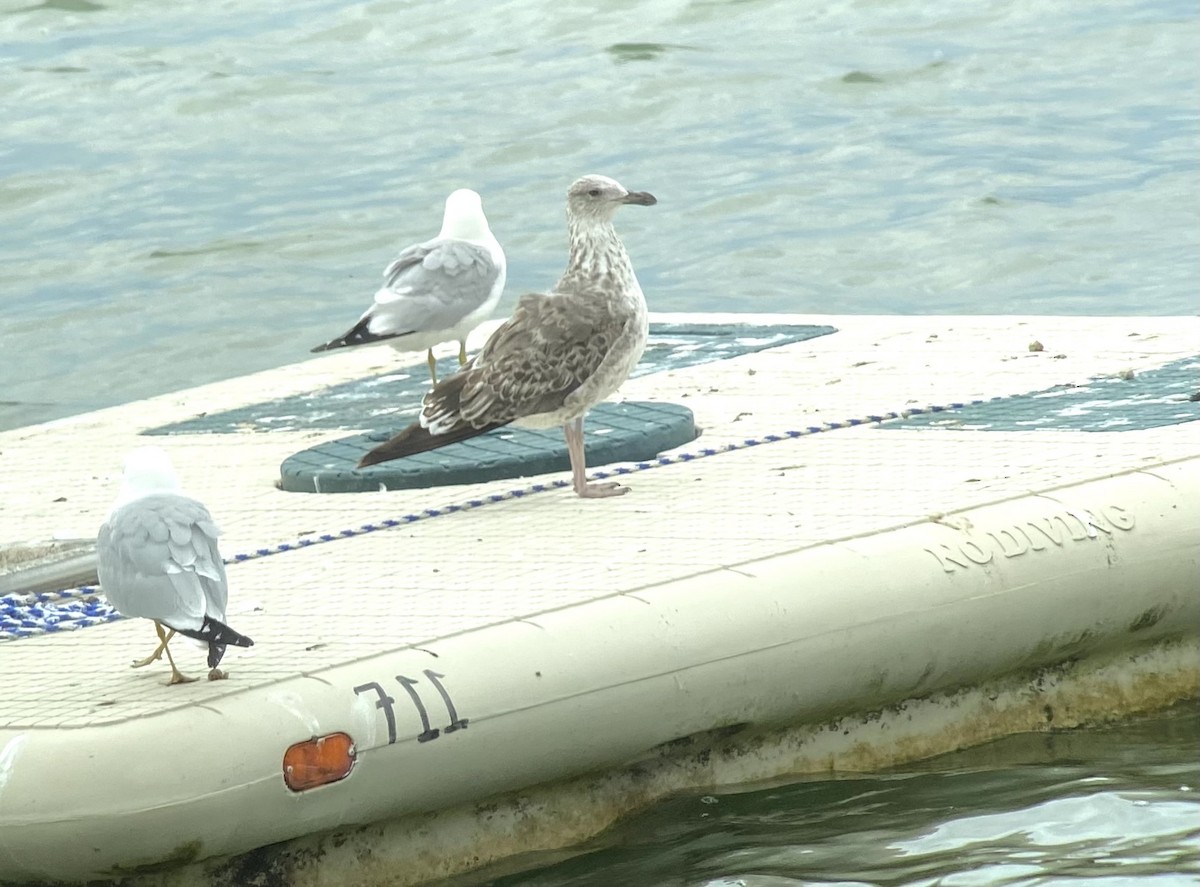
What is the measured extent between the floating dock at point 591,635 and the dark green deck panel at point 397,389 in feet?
3.32

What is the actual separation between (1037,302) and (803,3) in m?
9.00

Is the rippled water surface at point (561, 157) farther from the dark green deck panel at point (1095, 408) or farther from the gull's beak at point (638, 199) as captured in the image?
the gull's beak at point (638, 199)

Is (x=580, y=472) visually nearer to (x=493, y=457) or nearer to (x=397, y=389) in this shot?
(x=493, y=457)

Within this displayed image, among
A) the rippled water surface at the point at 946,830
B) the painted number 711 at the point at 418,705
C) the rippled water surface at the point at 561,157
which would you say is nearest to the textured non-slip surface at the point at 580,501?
the painted number 711 at the point at 418,705

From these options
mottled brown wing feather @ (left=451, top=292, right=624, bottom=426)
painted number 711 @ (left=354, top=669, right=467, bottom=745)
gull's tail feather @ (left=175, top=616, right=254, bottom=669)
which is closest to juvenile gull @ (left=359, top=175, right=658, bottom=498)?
mottled brown wing feather @ (left=451, top=292, right=624, bottom=426)

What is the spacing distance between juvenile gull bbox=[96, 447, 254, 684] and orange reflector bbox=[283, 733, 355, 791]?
24cm

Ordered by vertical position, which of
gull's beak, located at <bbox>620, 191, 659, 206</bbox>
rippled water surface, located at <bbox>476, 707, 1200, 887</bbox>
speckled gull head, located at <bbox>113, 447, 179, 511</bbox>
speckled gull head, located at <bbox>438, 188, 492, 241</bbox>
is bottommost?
rippled water surface, located at <bbox>476, 707, 1200, 887</bbox>

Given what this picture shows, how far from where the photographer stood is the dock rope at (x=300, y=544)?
18.2 feet

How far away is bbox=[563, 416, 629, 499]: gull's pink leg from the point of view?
6.37 m

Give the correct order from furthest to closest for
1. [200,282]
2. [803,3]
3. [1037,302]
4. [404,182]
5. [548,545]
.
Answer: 1. [803,3]
2. [404,182]
3. [200,282]
4. [1037,302]
5. [548,545]

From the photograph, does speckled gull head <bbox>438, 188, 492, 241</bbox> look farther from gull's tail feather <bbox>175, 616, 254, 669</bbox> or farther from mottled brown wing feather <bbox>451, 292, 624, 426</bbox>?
gull's tail feather <bbox>175, 616, 254, 669</bbox>

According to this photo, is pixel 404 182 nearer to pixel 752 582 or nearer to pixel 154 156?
pixel 154 156

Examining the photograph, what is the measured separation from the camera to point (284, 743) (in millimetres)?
4523

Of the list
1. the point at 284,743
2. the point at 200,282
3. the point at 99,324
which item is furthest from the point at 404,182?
the point at 284,743
